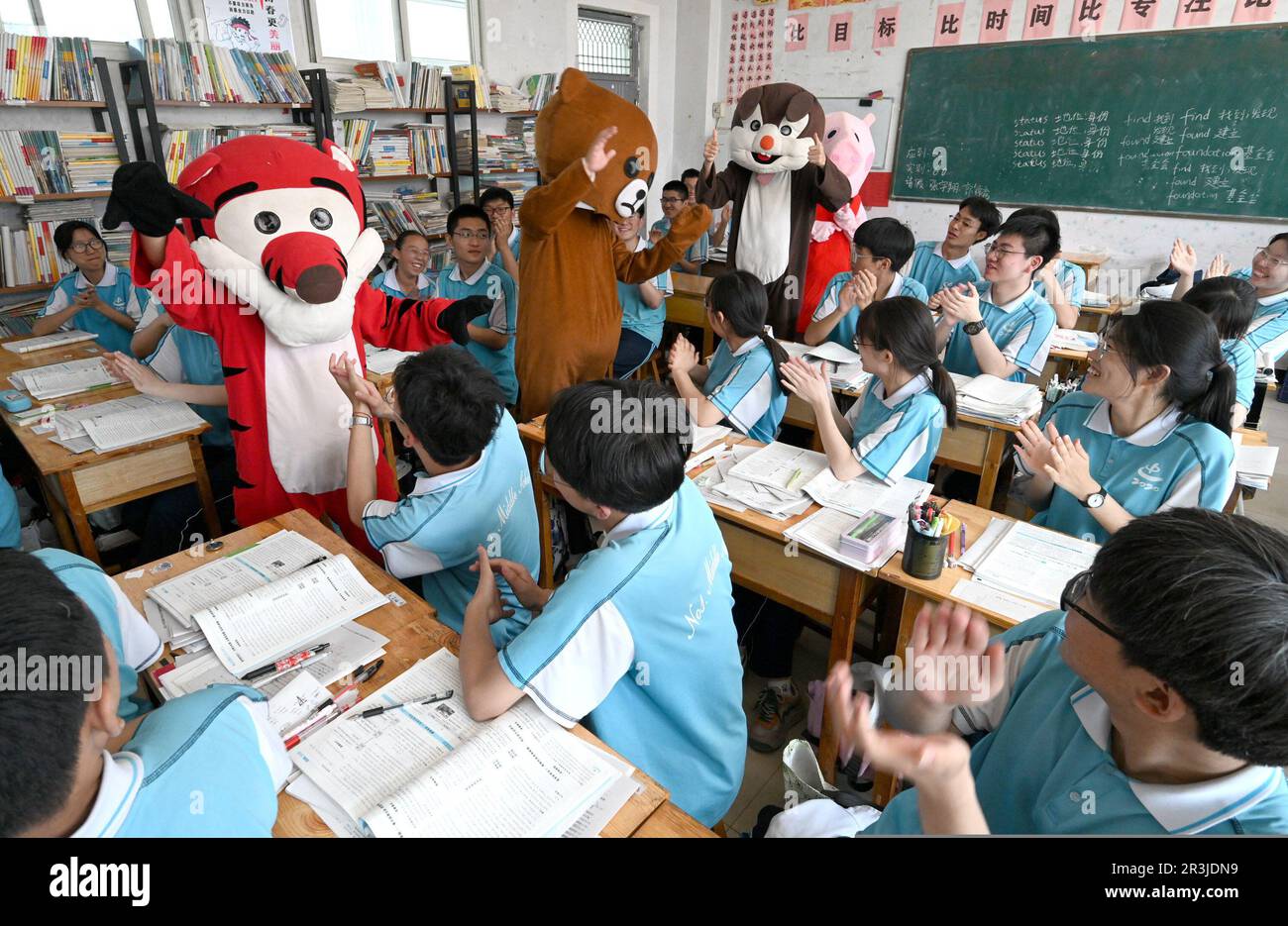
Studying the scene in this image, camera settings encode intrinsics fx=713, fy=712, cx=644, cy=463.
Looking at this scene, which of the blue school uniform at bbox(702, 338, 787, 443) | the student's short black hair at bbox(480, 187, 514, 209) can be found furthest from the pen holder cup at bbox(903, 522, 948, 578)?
the student's short black hair at bbox(480, 187, 514, 209)

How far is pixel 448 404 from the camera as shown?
1528 millimetres

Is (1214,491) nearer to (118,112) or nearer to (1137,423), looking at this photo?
(1137,423)

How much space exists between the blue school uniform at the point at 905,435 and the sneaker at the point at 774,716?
2.39ft

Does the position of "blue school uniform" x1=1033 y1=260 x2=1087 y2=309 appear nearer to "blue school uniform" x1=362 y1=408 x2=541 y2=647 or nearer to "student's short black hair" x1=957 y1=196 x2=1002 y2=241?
"student's short black hair" x1=957 y1=196 x2=1002 y2=241

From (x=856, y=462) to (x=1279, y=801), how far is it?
1430mm

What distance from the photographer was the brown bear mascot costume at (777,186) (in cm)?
346

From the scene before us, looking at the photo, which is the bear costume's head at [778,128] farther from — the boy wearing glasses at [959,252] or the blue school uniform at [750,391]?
the blue school uniform at [750,391]

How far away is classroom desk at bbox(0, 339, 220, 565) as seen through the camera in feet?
7.18

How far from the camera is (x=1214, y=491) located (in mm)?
1743

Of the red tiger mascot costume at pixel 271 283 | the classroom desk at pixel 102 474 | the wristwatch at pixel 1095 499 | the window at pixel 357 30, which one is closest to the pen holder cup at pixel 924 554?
the wristwatch at pixel 1095 499

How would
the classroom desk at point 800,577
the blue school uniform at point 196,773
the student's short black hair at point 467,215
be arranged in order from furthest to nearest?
the student's short black hair at point 467,215 < the classroom desk at point 800,577 < the blue school uniform at point 196,773

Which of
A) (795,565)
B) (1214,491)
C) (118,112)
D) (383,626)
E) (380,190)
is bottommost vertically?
(795,565)

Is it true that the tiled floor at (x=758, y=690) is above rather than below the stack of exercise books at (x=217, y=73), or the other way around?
below
